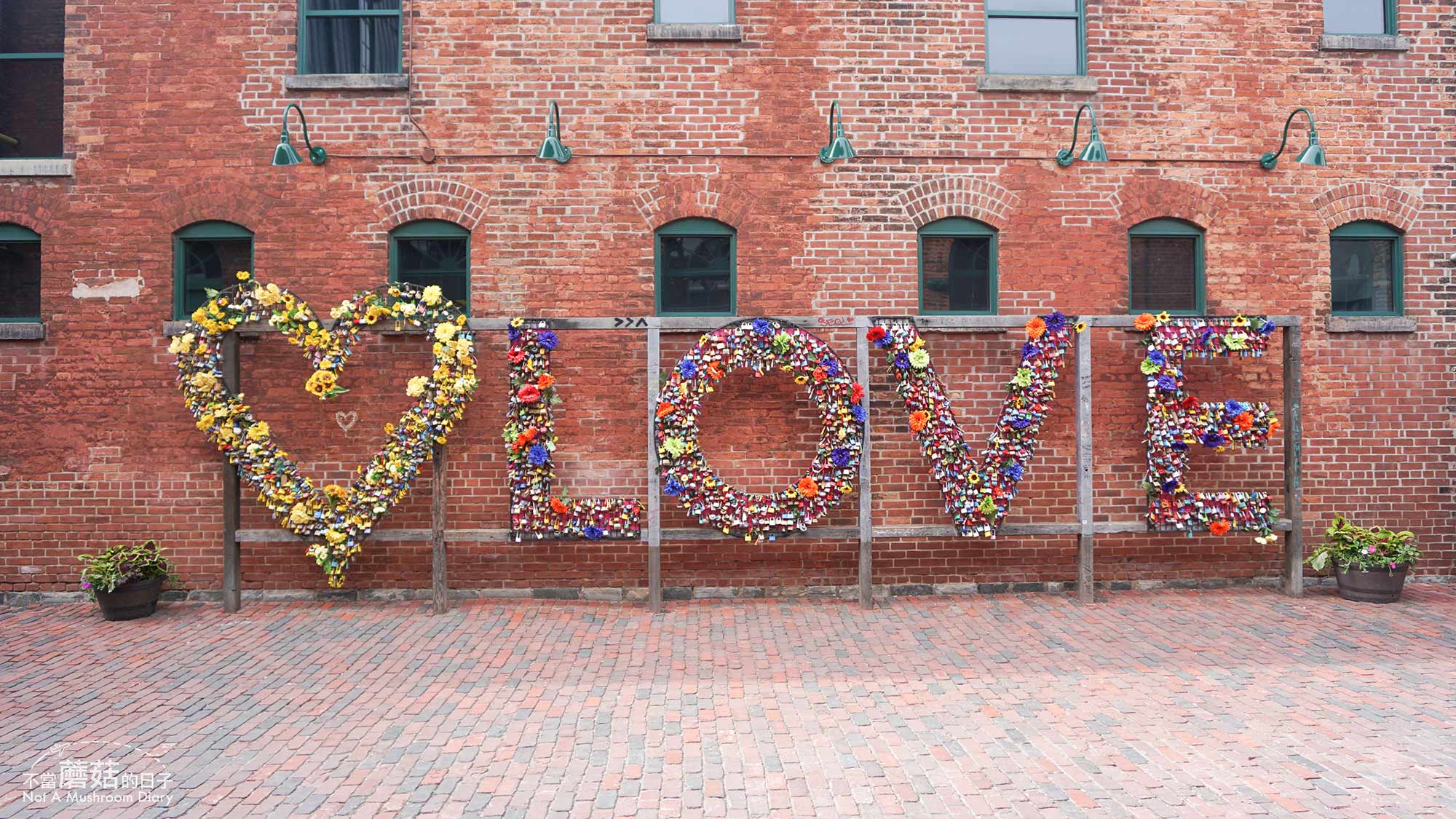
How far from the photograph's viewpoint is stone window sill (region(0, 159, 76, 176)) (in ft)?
25.0

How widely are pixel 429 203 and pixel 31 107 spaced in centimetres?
444

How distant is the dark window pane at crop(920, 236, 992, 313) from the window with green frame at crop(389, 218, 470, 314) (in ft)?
15.6

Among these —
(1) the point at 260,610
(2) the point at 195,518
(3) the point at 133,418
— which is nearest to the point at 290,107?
(3) the point at 133,418

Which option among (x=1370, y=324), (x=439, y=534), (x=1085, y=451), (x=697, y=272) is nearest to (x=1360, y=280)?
(x=1370, y=324)

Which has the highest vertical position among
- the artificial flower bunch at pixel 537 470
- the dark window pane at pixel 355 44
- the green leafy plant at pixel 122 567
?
the dark window pane at pixel 355 44


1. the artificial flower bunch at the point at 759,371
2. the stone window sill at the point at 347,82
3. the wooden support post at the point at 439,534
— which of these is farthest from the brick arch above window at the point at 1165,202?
the stone window sill at the point at 347,82

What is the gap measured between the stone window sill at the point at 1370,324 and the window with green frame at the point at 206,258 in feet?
36.9

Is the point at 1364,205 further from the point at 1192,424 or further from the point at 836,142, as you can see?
the point at 836,142

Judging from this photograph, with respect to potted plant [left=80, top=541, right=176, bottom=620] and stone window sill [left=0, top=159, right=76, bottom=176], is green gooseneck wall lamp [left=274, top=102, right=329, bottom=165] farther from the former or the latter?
potted plant [left=80, top=541, right=176, bottom=620]

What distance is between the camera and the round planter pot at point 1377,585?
7.27 metres

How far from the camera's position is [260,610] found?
7395mm

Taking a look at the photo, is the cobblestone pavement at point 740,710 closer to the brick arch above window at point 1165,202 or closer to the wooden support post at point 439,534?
the wooden support post at point 439,534

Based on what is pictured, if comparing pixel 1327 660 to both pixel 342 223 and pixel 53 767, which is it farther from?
pixel 342 223

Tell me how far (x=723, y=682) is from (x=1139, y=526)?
4.59 m
